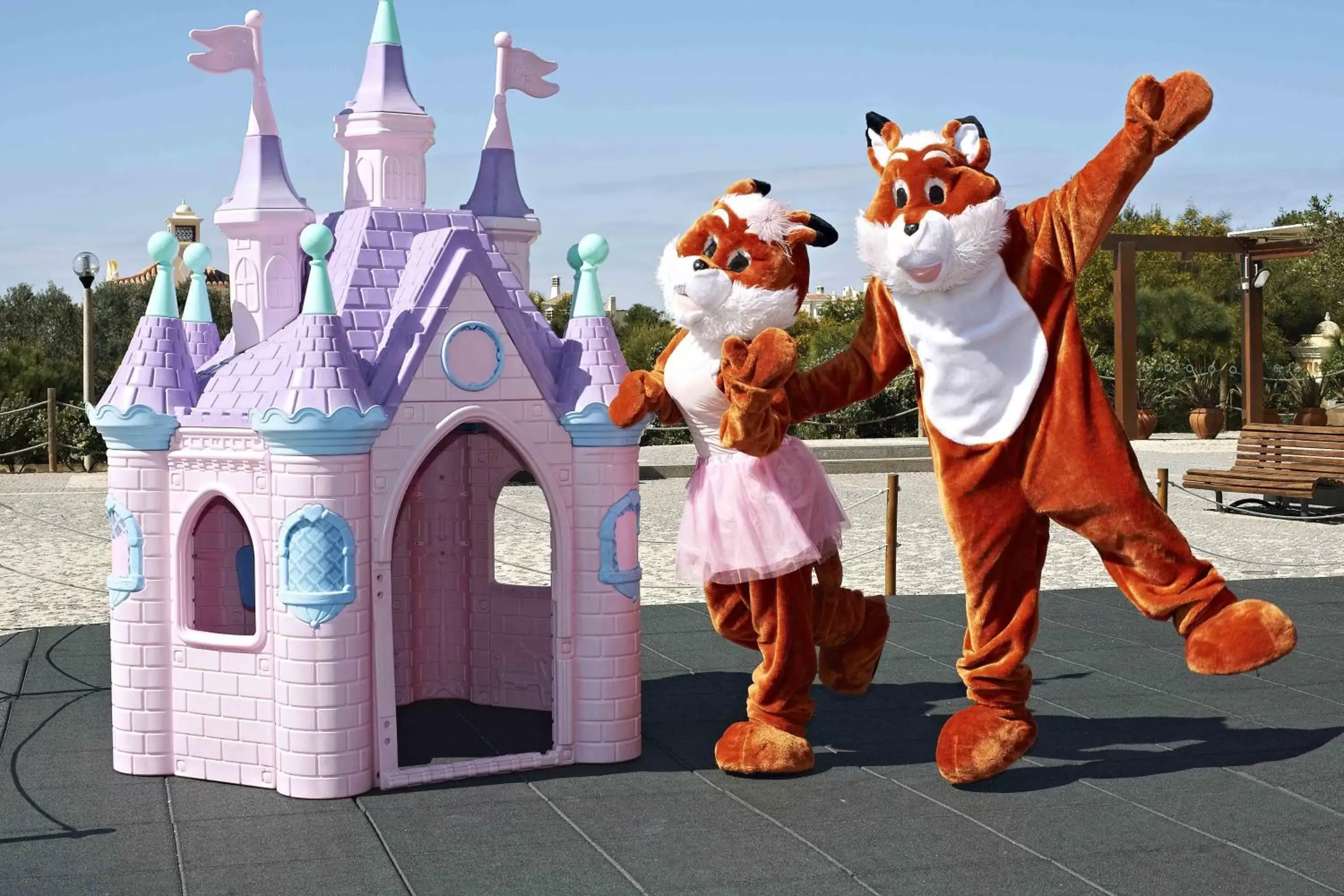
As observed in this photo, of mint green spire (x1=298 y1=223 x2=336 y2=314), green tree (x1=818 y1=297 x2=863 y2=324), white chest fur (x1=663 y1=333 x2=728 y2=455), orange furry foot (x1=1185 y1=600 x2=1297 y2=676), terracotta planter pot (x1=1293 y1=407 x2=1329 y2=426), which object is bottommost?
orange furry foot (x1=1185 y1=600 x2=1297 y2=676)

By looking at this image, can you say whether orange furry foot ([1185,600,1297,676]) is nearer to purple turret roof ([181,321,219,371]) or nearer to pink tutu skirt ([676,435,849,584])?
pink tutu skirt ([676,435,849,584])

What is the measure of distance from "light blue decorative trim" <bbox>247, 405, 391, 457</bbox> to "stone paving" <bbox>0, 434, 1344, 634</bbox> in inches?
165

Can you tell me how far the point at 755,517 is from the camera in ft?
19.2

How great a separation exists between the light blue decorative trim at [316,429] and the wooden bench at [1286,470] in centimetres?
1064

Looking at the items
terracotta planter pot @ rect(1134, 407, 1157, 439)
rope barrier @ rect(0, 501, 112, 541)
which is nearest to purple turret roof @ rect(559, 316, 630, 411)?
rope barrier @ rect(0, 501, 112, 541)

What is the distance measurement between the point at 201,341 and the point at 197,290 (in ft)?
0.74

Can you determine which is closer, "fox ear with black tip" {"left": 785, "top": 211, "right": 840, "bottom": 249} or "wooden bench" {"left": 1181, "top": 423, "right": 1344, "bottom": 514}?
"fox ear with black tip" {"left": 785, "top": 211, "right": 840, "bottom": 249}

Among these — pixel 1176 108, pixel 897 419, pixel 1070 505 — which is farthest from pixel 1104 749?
pixel 897 419

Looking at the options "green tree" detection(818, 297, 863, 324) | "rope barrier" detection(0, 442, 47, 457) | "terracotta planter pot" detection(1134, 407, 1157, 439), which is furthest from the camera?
"green tree" detection(818, 297, 863, 324)

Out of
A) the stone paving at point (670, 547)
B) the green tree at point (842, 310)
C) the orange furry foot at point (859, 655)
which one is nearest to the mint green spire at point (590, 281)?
the orange furry foot at point (859, 655)

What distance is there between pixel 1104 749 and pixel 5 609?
24.0ft

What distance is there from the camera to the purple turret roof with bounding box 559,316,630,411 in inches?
237

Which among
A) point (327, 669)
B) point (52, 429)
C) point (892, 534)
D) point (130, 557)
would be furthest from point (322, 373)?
point (52, 429)

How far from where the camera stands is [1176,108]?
540 cm
